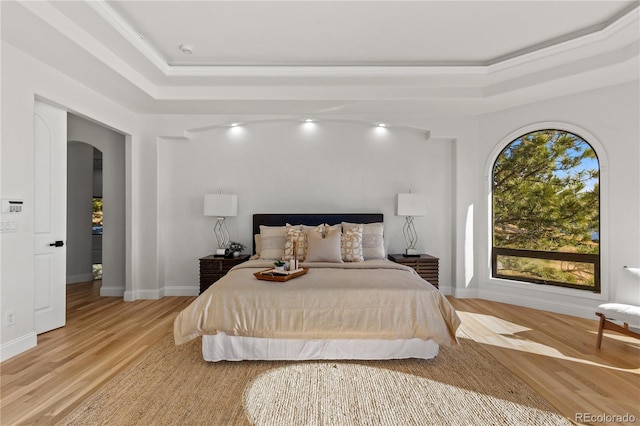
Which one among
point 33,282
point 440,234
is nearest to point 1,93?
point 33,282

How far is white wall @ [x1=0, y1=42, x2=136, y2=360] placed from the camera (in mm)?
2947

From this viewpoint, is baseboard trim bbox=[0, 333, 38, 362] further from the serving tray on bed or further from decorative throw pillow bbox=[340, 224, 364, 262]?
decorative throw pillow bbox=[340, 224, 364, 262]

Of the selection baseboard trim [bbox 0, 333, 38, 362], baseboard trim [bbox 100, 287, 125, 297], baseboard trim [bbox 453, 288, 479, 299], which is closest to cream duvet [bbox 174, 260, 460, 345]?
baseboard trim [bbox 0, 333, 38, 362]

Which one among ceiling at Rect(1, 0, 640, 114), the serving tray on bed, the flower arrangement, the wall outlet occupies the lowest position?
the wall outlet

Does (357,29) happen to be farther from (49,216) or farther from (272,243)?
(49,216)

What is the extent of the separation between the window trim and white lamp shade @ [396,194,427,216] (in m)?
0.99

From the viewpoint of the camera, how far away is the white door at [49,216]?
3.55 metres

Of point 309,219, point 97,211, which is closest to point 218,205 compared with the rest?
point 309,219

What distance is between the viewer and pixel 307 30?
11.0 feet

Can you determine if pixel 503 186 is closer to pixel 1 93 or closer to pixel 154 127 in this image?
pixel 154 127

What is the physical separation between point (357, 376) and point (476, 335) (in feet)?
5.25

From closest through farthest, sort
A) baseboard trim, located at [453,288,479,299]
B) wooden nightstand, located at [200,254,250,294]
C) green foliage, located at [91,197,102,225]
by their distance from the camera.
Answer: wooden nightstand, located at [200,254,250,294]
baseboard trim, located at [453,288,479,299]
green foliage, located at [91,197,102,225]

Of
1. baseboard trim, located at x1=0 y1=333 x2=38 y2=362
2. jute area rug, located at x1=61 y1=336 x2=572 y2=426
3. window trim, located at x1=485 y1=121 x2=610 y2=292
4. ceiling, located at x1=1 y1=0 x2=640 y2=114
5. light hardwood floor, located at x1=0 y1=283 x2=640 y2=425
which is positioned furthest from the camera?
window trim, located at x1=485 y1=121 x2=610 y2=292

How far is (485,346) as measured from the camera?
3180 millimetres
